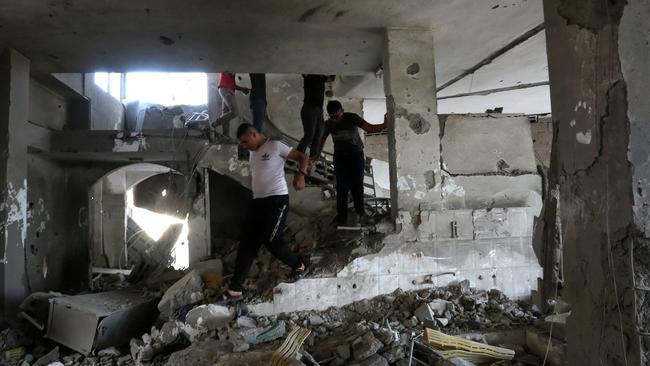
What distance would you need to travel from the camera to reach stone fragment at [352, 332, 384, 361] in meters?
2.79

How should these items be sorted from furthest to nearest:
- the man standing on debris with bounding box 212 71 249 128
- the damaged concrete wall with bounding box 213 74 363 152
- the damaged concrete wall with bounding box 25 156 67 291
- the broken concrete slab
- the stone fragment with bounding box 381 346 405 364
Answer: the damaged concrete wall with bounding box 213 74 363 152
the man standing on debris with bounding box 212 71 249 128
the damaged concrete wall with bounding box 25 156 67 291
the broken concrete slab
the stone fragment with bounding box 381 346 405 364

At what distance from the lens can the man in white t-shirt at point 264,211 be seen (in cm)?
372

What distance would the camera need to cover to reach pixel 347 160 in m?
4.42

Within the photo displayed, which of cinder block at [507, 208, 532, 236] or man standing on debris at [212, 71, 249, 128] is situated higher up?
man standing on debris at [212, 71, 249, 128]

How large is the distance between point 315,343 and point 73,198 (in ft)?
18.2

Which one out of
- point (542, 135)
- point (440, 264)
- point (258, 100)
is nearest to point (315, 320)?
point (440, 264)

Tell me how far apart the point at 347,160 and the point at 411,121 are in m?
0.80

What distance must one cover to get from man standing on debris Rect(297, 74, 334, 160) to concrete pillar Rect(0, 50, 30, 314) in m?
3.20

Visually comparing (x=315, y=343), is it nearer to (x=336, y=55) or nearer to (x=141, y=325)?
(x=141, y=325)

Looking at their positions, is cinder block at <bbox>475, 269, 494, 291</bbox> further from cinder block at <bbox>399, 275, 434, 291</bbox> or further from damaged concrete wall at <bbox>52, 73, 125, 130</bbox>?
damaged concrete wall at <bbox>52, 73, 125, 130</bbox>

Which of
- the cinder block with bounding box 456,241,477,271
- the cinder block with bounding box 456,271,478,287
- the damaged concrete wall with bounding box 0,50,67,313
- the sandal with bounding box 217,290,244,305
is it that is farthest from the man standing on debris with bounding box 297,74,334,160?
the damaged concrete wall with bounding box 0,50,67,313

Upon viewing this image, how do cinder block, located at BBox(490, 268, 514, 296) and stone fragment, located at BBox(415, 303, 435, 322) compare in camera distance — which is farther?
cinder block, located at BBox(490, 268, 514, 296)

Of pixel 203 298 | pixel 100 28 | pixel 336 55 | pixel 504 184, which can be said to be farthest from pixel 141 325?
pixel 504 184

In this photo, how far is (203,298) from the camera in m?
4.03
